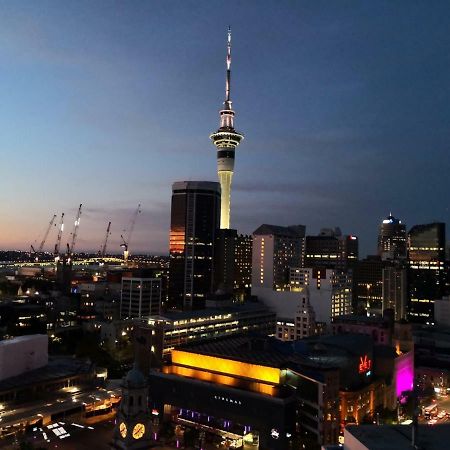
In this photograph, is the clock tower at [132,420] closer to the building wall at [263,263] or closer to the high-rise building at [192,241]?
the high-rise building at [192,241]

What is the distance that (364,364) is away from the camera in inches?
2095

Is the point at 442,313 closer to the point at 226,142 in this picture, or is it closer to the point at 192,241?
the point at 192,241

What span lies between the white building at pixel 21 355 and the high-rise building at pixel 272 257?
9738 centimetres

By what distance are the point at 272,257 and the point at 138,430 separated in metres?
123

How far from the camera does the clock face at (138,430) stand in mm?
25750

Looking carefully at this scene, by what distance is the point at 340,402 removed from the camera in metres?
45.2

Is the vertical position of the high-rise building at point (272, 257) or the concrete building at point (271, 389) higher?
the high-rise building at point (272, 257)

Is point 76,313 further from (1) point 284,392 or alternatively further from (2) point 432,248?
(2) point 432,248

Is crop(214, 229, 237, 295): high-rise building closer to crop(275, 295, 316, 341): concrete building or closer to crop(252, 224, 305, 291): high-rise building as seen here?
crop(252, 224, 305, 291): high-rise building

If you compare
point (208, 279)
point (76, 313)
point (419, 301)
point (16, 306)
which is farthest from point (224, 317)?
point (419, 301)

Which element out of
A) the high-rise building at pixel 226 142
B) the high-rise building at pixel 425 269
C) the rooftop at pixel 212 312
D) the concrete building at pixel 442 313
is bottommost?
the concrete building at pixel 442 313

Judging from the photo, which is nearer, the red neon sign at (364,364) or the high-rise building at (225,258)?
the red neon sign at (364,364)

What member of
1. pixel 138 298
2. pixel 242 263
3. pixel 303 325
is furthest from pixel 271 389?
pixel 242 263

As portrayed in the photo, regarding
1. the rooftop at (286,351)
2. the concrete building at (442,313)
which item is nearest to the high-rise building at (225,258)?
the concrete building at (442,313)
